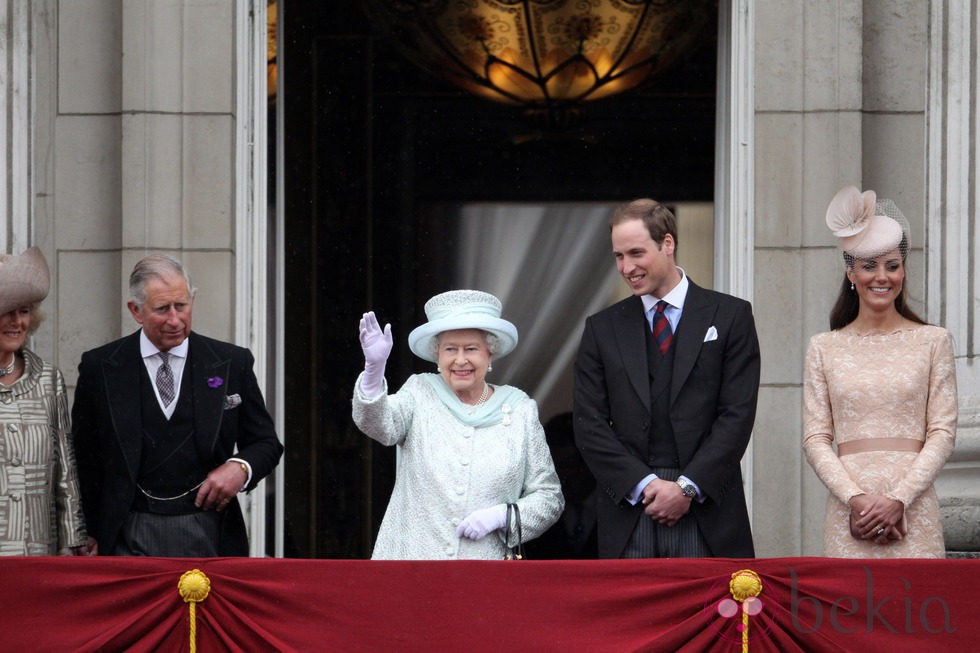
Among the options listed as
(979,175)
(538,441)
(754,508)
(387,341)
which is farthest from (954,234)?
(387,341)

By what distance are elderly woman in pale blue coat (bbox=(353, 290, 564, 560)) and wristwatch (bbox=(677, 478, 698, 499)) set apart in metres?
0.52

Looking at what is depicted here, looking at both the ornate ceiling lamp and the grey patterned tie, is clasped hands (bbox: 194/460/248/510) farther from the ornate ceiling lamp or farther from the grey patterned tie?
the ornate ceiling lamp

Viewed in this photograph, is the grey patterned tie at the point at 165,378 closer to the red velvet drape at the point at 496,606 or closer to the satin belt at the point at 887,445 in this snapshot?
the red velvet drape at the point at 496,606

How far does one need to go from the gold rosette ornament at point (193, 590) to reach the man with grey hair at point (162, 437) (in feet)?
2.21

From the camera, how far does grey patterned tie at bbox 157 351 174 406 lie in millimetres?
6000

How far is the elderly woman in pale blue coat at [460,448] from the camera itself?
579 cm

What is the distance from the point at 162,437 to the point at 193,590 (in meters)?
0.87

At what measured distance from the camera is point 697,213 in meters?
11.1

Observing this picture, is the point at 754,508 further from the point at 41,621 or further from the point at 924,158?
the point at 41,621

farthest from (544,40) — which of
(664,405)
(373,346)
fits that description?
(373,346)

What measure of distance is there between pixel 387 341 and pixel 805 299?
8.49 ft

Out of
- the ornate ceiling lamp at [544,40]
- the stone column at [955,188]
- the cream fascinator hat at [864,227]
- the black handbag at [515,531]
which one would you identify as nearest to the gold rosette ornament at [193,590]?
the black handbag at [515,531]

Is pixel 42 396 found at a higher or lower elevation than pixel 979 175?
lower

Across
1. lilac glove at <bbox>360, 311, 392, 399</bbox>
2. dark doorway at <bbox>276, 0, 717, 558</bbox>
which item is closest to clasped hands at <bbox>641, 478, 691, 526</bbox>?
lilac glove at <bbox>360, 311, 392, 399</bbox>
